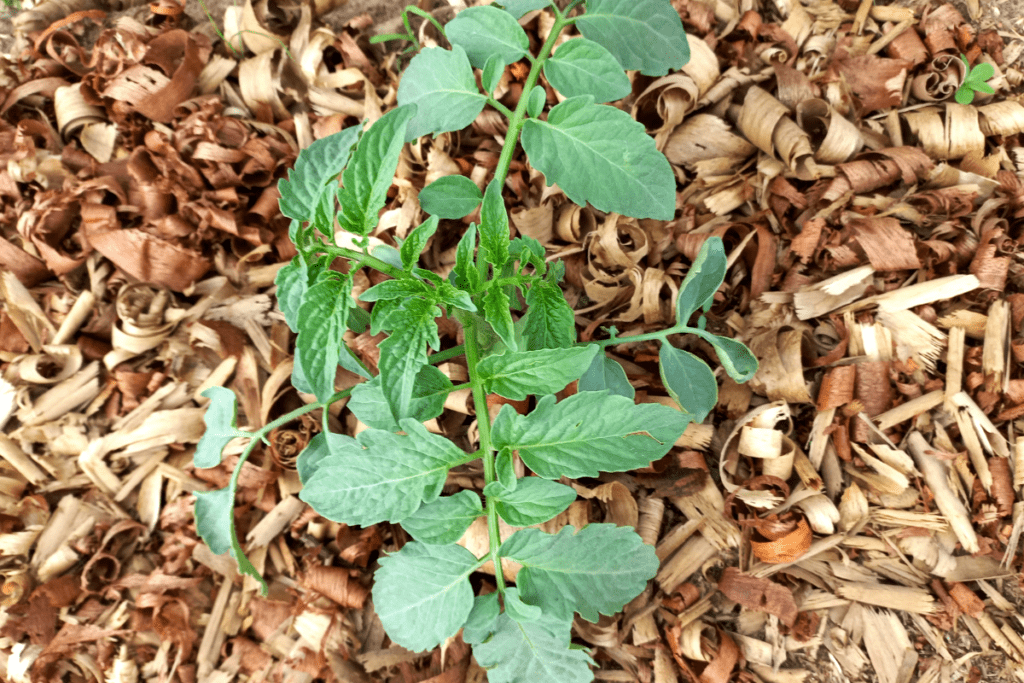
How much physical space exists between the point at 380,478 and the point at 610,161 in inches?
22.5

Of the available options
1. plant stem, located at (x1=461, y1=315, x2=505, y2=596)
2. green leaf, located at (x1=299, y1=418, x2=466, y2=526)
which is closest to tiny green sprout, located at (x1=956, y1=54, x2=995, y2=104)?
plant stem, located at (x1=461, y1=315, x2=505, y2=596)

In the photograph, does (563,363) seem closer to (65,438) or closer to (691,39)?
(691,39)

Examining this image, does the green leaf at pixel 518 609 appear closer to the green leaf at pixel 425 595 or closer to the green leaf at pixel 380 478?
the green leaf at pixel 425 595

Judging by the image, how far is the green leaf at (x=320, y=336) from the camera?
0.78 m

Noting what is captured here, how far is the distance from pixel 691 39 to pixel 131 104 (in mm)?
1233

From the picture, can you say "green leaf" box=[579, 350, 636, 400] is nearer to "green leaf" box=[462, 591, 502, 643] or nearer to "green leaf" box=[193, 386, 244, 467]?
"green leaf" box=[462, 591, 502, 643]

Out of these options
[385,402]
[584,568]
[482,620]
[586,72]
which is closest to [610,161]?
[586,72]

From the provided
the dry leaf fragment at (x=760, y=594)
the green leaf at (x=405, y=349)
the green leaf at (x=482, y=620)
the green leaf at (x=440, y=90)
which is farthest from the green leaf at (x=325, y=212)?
the dry leaf fragment at (x=760, y=594)

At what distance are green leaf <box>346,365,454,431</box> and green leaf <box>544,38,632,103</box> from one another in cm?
50

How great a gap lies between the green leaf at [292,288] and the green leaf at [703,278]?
607 millimetres

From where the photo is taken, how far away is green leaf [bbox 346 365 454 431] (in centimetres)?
93

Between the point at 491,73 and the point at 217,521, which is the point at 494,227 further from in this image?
the point at 217,521

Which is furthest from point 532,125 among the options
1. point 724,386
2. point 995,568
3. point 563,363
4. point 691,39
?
point 995,568

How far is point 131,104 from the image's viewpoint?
1449 mm
